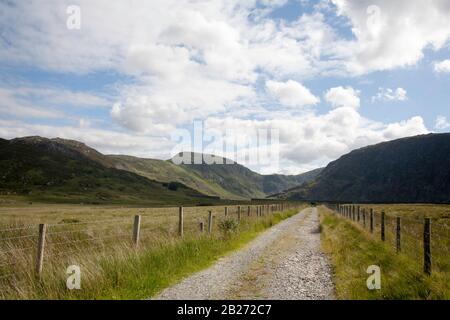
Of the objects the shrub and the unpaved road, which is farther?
the shrub

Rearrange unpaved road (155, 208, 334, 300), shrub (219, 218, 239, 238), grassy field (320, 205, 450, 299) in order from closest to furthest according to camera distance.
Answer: grassy field (320, 205, 450, 299), unpaved road (155, 208, 334, 300), shrub (219, 218, 239, 238)

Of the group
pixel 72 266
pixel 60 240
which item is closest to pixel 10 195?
pixel 60 240

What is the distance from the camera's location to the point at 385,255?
12859 millimetres

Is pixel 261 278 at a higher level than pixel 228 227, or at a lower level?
lower

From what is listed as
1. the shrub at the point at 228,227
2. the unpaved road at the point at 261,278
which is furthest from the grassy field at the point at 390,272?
the shrub at the point at 228,227

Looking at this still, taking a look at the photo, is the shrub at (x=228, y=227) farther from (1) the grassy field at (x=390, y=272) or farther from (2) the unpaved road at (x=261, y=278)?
(1) the grassy field at (x=390, y=272)

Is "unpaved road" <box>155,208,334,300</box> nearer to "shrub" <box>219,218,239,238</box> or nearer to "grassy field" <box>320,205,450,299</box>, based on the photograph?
"grassy field" <box>320,205,450,299</box>

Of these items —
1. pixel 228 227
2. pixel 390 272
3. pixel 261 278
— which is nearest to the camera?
pixel 390 272

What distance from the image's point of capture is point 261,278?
36.8ft

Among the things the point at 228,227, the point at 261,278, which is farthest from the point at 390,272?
the point at 228,227

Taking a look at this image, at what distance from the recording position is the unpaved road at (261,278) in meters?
9.21

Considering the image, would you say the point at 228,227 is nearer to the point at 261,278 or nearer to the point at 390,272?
the point at 261,278

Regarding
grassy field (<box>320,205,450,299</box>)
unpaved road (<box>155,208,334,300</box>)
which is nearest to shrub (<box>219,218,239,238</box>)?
unpaved road (<box>155,208,334,300</box>)

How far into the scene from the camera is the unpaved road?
921cm
